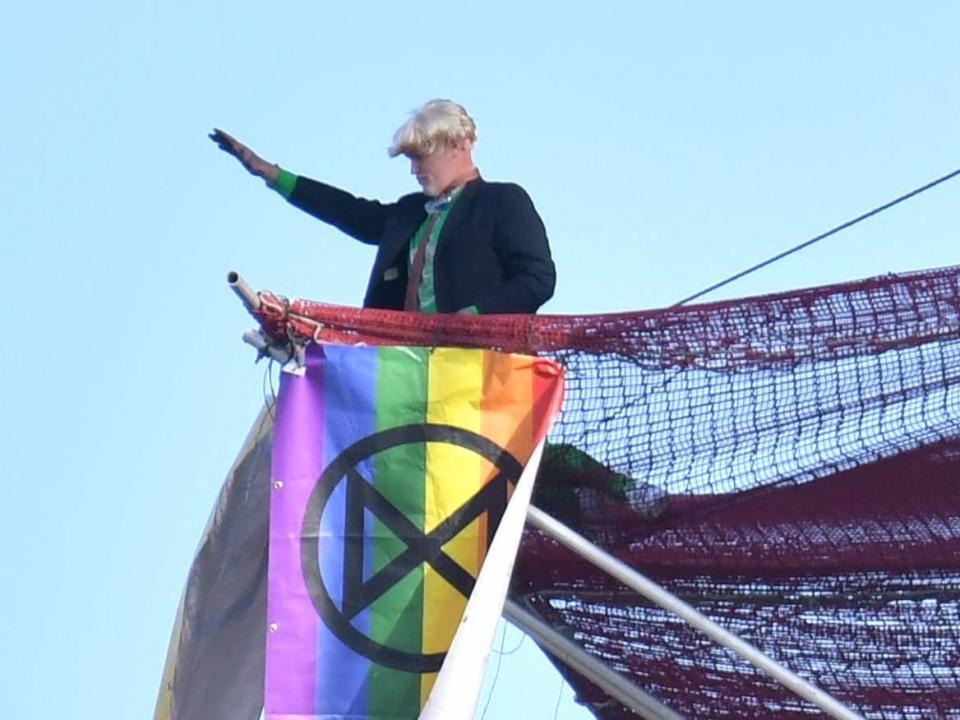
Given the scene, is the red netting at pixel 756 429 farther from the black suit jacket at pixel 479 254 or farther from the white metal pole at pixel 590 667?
the black suit jacket at pixel 479 254

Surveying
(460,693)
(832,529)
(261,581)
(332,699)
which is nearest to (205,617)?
(261,581)

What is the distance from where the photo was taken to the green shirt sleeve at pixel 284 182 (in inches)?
259

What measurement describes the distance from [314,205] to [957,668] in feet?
6.93

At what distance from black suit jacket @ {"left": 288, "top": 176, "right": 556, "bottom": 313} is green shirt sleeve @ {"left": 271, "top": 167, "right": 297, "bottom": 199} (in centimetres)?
30

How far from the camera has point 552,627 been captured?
241 inches

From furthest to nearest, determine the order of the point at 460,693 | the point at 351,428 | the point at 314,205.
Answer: the point at 314,205, the point at 351,428, the point at 460,693

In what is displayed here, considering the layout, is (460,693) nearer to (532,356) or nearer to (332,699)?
(332,699)

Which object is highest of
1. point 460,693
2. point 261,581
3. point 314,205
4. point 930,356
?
point 314,205

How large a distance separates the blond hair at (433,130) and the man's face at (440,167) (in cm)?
2

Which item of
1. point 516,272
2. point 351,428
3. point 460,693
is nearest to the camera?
point 460,693

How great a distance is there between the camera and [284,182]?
21.6ft

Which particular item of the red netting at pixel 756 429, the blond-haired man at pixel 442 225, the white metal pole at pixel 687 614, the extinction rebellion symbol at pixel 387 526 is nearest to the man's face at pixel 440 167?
the blond-haired man at pixel 442 225

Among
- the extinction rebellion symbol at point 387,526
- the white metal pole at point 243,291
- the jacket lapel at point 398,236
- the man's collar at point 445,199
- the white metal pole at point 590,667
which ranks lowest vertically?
the white metal pole at point 590,667

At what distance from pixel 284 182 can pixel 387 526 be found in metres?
1.46
